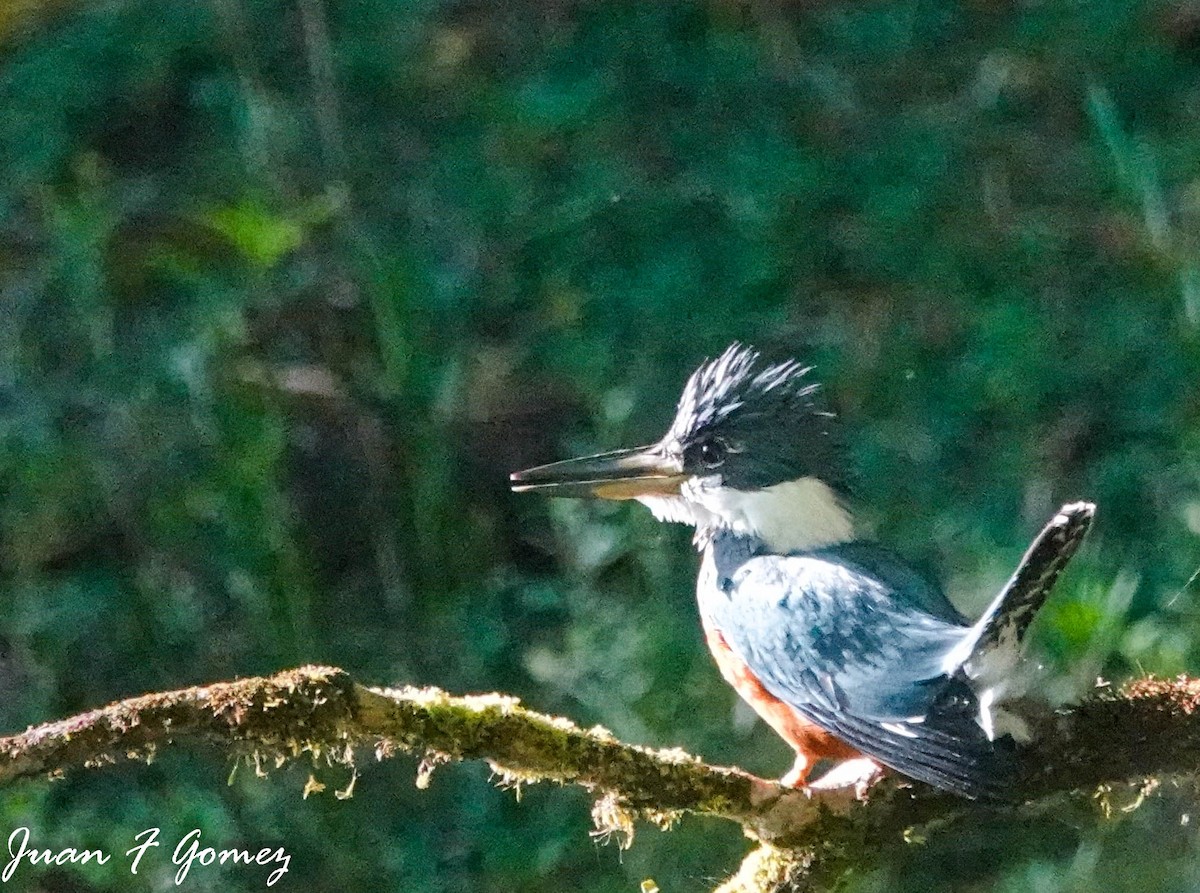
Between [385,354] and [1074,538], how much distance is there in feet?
5.16

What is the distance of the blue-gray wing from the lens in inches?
56.0

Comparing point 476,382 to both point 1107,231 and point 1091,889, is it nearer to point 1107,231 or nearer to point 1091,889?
point 1107,231

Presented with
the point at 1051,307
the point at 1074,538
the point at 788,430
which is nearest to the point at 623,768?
the point at 1074,538

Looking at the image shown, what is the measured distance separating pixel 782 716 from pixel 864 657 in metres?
0.23

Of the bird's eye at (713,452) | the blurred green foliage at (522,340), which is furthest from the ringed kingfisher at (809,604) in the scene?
the blurred green foliage at (522,340)

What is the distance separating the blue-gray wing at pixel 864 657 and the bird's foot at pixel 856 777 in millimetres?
63

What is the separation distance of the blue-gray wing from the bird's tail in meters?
0.06

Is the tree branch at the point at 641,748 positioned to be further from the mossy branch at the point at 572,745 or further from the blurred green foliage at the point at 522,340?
the blurred green foliage at the point at 522,340

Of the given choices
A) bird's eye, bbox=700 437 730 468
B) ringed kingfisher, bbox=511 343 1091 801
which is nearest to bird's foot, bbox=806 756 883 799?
ringed kingfisher, bbox=511 343 1091 801

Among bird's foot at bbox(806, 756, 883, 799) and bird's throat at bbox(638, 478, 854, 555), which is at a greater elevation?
bird's throat at bbox(638, 478, 854, 555)

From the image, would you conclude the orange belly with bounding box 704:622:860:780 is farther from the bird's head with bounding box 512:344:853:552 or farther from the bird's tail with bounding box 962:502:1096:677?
the bird's tail with bounding box 962:502:1096:677

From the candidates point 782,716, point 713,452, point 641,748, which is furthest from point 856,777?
point 713,452

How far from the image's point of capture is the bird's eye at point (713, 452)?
192 centimetres

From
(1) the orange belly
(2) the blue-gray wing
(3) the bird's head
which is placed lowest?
(1) the orange belly
